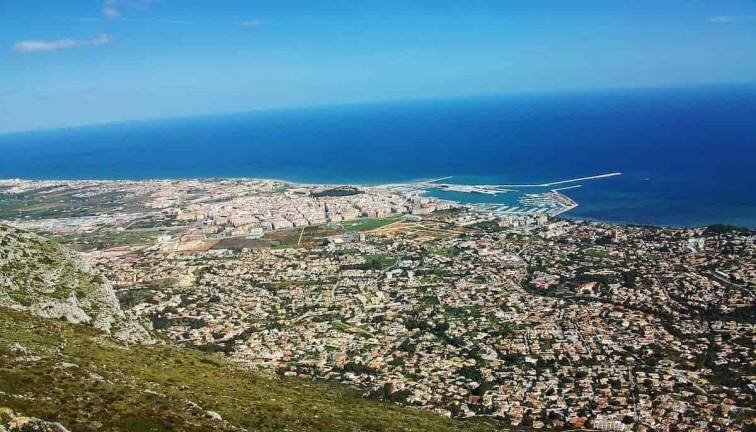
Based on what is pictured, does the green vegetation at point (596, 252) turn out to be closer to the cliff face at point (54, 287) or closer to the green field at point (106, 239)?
the cliff face at point (54, 287)

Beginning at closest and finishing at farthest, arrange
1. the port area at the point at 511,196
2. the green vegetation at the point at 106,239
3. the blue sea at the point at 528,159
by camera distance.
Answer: the green vegetation at the point at 106,239 → the port area at the point at 511,196 → the blue sea at the point at 528,159

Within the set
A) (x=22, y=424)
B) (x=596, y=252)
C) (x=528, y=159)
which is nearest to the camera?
(x=22, y=424)

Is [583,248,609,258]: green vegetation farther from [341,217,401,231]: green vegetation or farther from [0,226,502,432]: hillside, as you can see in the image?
[0,226,502,432]: hillside

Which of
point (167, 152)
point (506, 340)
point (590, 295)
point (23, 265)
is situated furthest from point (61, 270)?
point (167, 152)

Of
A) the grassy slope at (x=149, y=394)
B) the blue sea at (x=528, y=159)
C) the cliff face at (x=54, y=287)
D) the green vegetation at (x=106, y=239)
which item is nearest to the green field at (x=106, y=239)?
the green vegetation at (x=106, y=239)

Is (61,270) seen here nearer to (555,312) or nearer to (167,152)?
(555,312)

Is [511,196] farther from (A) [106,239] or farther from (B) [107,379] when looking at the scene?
(B) [107,379]

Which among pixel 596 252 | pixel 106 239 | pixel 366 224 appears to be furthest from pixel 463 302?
pixel 106 239
